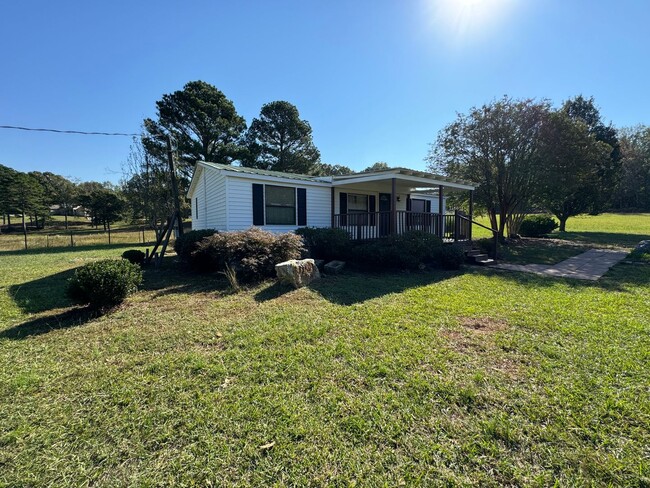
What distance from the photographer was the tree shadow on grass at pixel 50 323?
418 centimetres

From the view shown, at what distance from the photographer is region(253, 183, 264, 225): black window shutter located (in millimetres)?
9375

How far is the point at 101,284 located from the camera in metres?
4.73

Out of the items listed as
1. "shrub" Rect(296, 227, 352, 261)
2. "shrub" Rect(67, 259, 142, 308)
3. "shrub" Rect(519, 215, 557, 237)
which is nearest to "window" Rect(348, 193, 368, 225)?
"shrub" Rect(296, 227, 352, 261)

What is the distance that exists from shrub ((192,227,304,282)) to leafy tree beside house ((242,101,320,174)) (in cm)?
2034

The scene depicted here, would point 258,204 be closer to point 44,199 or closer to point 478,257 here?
point 478,257

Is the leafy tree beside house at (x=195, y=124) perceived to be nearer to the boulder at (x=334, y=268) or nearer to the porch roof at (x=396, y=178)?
the porch roof at (x=396, y=178)

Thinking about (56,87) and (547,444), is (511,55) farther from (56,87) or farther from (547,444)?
(56,87)

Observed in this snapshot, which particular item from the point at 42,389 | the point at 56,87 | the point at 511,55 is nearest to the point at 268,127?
the point at 56,87

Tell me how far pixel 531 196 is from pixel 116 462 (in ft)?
61.7

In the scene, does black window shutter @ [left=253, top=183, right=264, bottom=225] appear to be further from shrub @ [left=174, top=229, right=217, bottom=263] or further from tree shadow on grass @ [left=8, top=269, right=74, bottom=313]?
tree shadow on grass @ [left=8, top=269, right=74, bottom=313]

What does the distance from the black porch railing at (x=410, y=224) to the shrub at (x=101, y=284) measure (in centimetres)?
702

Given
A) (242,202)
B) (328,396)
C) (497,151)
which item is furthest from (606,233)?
(328,396)

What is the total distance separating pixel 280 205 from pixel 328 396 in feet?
26.0

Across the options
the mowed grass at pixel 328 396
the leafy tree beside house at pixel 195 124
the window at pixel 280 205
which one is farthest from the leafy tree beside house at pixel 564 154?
the leafy tree beside house at pixel 195 124
